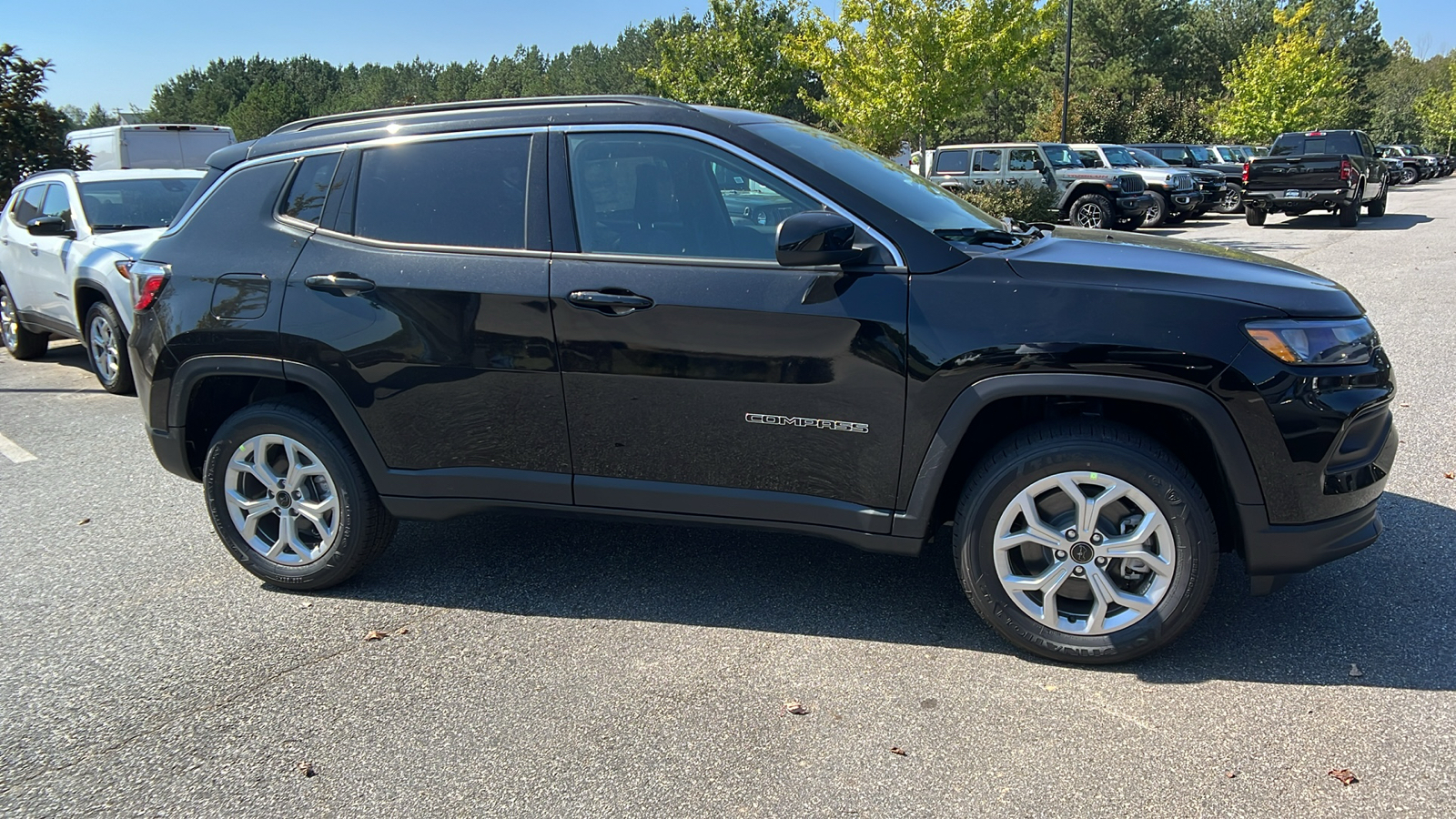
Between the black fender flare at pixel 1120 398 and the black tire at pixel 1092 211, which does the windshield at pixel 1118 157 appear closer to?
the black tire at pixel 1092 211

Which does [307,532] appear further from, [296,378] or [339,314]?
[339,314]

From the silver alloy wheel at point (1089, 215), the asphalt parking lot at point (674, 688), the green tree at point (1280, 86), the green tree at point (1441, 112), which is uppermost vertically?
the green tree at point (1441, 112)

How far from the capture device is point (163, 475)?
5.92 metres

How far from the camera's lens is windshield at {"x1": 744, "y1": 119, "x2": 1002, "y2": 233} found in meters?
3.58

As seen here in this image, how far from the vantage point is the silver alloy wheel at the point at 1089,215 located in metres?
18.7

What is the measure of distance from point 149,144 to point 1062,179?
15358mm

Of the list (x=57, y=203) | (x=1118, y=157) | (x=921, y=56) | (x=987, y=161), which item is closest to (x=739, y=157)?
(x=57, y=203)

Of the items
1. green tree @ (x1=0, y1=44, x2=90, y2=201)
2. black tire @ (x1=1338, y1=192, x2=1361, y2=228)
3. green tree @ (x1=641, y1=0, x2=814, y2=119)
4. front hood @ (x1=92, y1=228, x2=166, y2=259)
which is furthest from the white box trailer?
green tree @ (x1=641, y1=0, x2=814, y2=119)

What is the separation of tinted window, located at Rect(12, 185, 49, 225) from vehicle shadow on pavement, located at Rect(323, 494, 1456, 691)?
6.83 meters

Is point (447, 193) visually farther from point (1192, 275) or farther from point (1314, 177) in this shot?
point (1314, 177)

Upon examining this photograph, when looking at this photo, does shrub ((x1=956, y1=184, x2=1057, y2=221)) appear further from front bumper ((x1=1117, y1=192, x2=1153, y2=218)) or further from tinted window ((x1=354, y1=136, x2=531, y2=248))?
tinted window ((x1=354, y1=136, x2=531, y2=248))

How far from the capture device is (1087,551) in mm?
3283

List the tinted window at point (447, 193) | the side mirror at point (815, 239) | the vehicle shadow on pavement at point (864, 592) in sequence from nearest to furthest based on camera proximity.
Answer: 1. the side mirror at point (815, 239)
2. the vehicle shadow on pavement at point (864, 592)
3. the tinted window at point (447, 193)

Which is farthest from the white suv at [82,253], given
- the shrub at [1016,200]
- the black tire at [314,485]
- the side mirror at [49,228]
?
the shrub at [1016,200]
